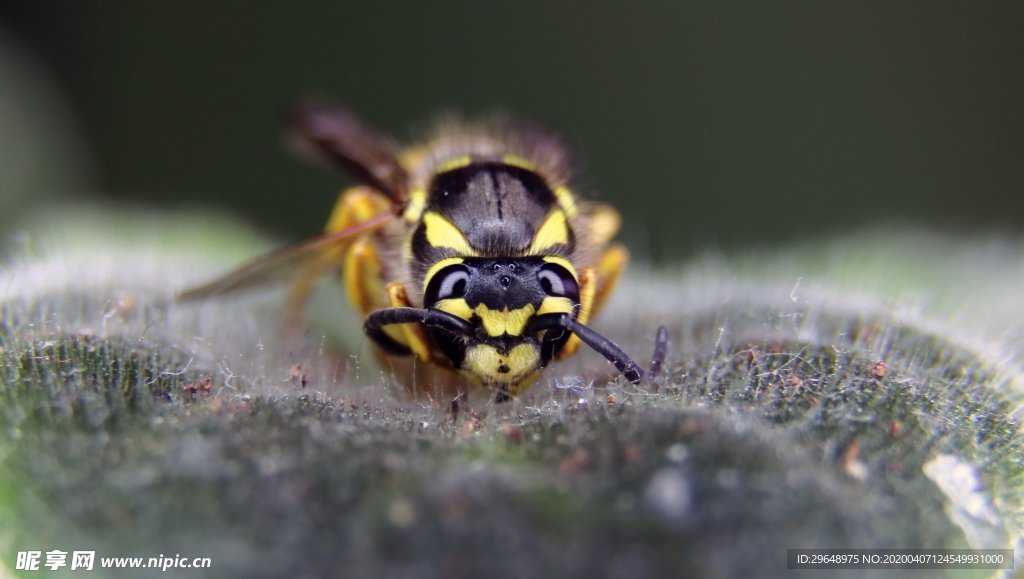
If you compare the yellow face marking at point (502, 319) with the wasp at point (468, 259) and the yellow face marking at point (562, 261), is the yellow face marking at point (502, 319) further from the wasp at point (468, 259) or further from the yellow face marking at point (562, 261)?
the yellow face marking at point (562, 261)

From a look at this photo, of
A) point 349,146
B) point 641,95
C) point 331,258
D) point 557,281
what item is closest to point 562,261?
point 557,281

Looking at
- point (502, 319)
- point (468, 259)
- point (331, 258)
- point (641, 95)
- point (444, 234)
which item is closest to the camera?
point (502, 319)

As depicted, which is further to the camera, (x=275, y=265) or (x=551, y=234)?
(x=275, y=265)

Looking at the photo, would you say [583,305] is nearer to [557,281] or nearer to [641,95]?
[557,281]

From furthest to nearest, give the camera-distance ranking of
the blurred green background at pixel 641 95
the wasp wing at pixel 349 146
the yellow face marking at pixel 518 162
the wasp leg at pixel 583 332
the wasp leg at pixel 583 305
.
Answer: the blurred green background at pixel 641 95 < the wasp wing at pixel 349 146 < the yellow face marking at pixel 518 162 < the wasp leg at pixel 583 305 < the wasp leg at pixel 583 332

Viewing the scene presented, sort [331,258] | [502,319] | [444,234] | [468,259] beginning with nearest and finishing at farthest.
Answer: [502,319] → [468,259] → [444,234] → [331,258]

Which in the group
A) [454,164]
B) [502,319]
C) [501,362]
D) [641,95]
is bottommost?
[501,362]

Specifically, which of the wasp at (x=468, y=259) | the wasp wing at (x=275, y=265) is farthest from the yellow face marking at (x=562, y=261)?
the wasp wing at (x=275, y=265)

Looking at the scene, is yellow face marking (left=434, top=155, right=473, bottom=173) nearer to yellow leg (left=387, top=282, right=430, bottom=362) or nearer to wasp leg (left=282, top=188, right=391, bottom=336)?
wasp leg (left=282, top=188, right=391, bottom=336)
